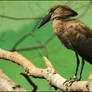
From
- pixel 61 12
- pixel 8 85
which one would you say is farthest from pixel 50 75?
pixel 61 12

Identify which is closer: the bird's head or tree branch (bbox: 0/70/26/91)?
tree branch (bbox: 0/70/26/91)

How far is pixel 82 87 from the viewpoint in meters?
1.46

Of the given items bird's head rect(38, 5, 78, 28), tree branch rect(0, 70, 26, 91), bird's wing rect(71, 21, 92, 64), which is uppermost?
bird's head rect(38, 5, 78, 28)

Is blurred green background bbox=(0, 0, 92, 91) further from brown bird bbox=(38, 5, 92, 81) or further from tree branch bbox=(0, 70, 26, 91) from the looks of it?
tree branch bbox=(0, 70, 26, 91)

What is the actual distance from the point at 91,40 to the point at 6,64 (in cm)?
160

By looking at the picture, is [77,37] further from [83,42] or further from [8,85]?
[8,85]

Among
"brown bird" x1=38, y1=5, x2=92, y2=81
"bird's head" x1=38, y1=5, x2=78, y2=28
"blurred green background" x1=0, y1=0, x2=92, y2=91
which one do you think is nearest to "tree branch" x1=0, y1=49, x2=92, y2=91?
"brown bird" x1=38, y1=5, x2=92, y2=81

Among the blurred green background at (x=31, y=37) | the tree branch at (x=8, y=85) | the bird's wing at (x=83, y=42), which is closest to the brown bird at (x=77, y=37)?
the bird's wing at (x=83, y=42)

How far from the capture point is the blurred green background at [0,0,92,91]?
325cm

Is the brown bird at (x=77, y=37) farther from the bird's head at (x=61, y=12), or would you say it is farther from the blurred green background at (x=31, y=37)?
the blurred green background at (x=31, y=37)

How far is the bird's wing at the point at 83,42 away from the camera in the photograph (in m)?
1.89

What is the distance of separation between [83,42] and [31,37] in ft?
4.97

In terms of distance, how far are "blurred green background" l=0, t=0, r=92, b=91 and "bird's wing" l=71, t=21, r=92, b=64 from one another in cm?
127

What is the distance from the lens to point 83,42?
190 cm
